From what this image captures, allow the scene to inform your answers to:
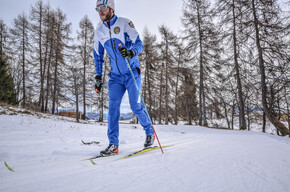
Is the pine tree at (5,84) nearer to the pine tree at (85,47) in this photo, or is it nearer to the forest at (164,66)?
the forest at (164,66)

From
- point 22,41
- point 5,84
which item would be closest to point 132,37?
point 22,41

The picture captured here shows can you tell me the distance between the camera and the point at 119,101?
2.20 m

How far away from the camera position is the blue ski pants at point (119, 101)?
2.11 metres

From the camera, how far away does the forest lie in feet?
28.1

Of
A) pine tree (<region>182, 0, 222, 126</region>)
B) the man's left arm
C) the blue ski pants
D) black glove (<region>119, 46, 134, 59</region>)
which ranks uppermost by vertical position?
pine tree (<region>182, 0, 222, 126</region>)

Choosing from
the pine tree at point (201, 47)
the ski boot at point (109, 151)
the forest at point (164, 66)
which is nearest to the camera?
the ski boot at point (109, 151)

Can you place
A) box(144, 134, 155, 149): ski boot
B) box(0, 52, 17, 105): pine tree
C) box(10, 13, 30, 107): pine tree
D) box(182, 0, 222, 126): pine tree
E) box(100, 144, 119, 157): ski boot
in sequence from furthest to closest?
box(10, 13, 30, 107): pine tree → box(0, 52, 17, 105): pine tree → box(182, 0, 222, 126): pine tree → box(144, 134, 155, 149): ski boot → box(100, 144, 119, 157): ski boot

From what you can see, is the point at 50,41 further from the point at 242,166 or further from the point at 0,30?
the point at 242,166

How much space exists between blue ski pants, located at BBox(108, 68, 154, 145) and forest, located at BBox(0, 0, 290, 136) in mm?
7650

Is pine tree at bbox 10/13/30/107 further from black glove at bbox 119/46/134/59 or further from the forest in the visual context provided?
black glove at bbox 119/46/134/59

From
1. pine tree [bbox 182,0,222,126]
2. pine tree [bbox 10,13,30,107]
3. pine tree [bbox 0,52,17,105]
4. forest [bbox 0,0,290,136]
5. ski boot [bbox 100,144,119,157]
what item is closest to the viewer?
ski boot [bbox 100,144,119,157]

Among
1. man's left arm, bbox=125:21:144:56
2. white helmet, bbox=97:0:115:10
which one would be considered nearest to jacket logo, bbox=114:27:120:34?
man's left arm, bbox=125:21:144:56

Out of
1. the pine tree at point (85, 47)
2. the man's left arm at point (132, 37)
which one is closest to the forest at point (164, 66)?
the pine tree at point (85, 47)

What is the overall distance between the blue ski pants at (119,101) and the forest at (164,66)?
7650mm
